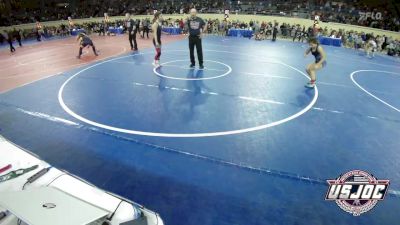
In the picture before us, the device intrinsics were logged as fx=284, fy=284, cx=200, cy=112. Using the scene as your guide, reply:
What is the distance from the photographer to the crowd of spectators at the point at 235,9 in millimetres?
25547

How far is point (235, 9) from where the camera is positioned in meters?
32.0

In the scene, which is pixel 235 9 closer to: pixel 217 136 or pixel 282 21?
pixel 282 21

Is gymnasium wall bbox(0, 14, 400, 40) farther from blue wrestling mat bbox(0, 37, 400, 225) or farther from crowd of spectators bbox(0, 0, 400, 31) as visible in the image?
blue wrestling mat bbox(0, 37, 400, 225)

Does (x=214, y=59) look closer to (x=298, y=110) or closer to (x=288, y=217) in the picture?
(x=298, y=110)

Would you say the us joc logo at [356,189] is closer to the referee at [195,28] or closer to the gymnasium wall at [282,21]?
the referee at [195,28]

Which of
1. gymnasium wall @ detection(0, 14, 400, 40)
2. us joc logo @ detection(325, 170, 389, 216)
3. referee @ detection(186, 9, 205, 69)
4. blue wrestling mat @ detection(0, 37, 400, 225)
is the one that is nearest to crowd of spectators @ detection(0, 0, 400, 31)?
gymnasium wall @ detection(0, 14, 400, 40)

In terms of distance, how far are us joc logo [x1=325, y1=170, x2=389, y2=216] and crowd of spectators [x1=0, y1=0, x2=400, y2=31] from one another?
24.3 meters

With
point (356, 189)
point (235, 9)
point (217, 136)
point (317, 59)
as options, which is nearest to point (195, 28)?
point (317, 59)

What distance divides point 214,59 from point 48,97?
8.38m

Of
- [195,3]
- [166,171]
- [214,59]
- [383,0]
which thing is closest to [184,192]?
[166,171]

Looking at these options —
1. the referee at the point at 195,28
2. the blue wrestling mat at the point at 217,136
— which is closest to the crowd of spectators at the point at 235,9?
the blue wrestling mat at the point at 217,136

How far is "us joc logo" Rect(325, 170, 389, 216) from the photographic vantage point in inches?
145

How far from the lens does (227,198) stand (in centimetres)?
492

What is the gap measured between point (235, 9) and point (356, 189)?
1223 inches
